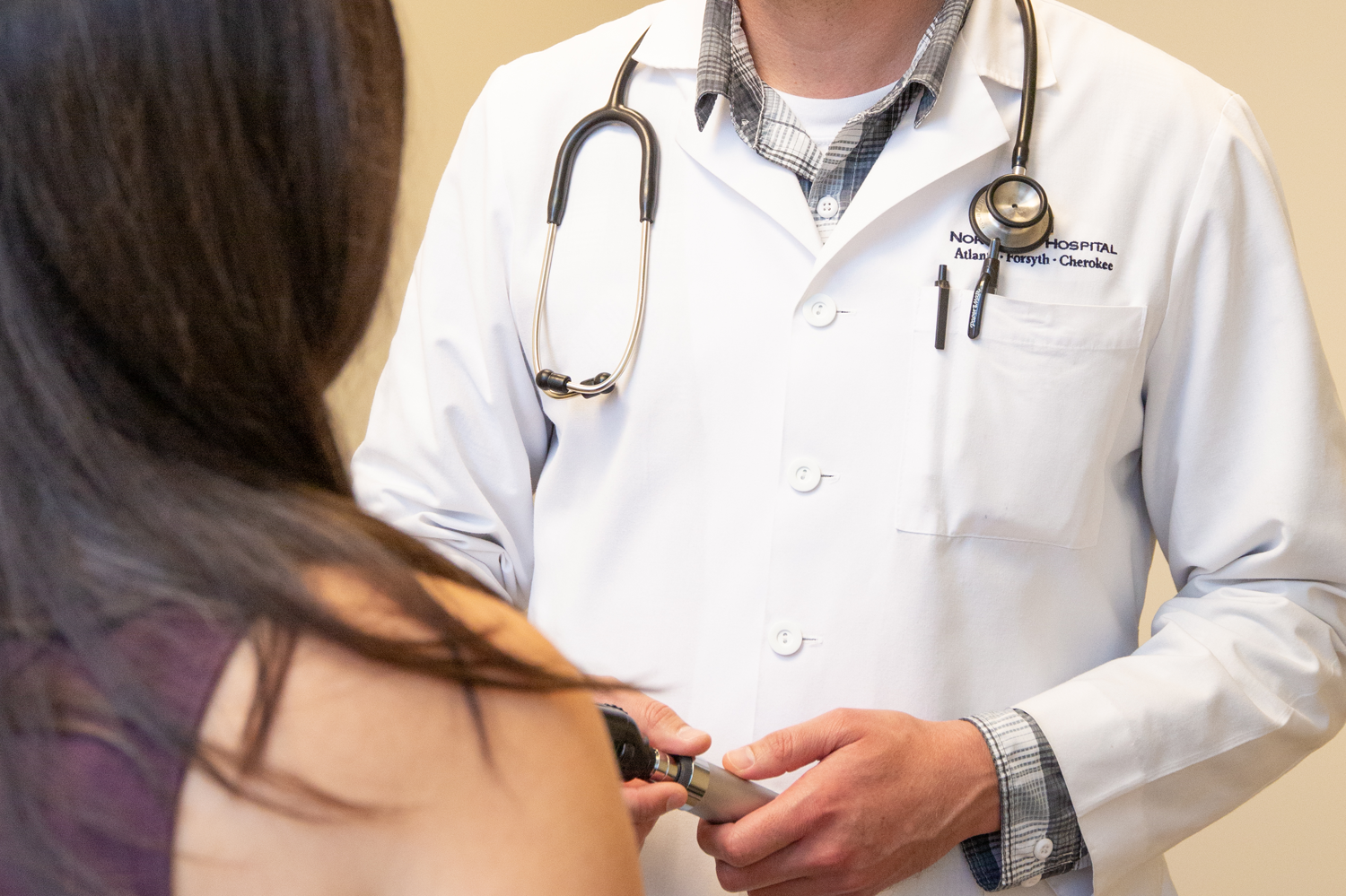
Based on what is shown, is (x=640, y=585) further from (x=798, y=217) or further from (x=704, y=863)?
(x=798, y=217)

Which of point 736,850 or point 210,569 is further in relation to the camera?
point 736,850

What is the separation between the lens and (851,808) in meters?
0.92

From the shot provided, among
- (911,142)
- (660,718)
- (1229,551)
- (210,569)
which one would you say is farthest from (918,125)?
(210,569)

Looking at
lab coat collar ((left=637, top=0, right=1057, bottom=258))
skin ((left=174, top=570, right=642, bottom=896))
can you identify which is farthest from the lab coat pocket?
skin ((left=174, top=570, right=642, bottom=896))

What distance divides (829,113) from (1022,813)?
2.16ft

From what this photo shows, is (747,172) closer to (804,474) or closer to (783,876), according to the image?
(804,474)

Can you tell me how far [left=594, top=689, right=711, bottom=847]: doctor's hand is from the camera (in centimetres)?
80

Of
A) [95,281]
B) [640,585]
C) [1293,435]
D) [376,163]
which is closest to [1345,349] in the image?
[1293,435]

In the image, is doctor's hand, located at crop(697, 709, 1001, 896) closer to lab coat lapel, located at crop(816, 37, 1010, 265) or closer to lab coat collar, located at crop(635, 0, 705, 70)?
lab coat lapel, located at crop(816, 37, 1010, 265)

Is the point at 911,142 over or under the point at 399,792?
over

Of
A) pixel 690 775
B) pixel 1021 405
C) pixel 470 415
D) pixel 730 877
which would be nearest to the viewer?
pixel 690 775

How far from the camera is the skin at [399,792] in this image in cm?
46

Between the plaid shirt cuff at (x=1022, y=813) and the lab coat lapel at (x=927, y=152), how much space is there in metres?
0.44

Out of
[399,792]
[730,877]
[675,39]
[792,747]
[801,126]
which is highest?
[675,39]
